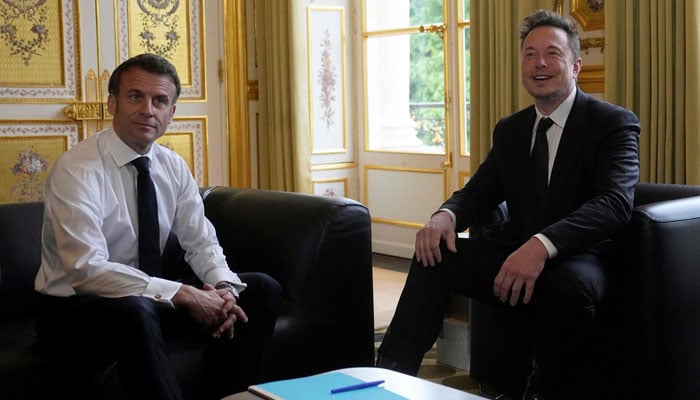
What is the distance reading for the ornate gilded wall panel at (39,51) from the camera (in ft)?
15.8

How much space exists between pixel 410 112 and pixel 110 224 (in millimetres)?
3582

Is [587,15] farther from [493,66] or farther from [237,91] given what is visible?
[237,91]

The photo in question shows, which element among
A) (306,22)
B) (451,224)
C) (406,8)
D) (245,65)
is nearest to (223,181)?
(245,65)

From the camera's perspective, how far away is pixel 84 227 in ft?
7.18

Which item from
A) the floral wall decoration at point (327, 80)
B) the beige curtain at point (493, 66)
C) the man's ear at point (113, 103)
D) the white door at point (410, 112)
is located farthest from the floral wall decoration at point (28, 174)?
the man's ear at point (113, 103)

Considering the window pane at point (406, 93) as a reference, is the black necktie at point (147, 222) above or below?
below

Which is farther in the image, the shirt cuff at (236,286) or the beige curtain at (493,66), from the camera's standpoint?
the beige curtain at (493,66)

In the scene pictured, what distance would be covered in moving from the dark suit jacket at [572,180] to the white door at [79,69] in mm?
3008

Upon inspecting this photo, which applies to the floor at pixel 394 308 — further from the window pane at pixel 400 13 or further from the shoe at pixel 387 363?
the window pane at pixel 400 13

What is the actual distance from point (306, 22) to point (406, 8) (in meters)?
0.63

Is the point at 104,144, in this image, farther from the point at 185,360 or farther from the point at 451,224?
the point at 451,224

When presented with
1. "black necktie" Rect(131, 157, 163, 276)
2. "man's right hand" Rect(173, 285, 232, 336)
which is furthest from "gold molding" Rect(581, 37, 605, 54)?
"man's right hand" Rect(173, 285, 232, 336)

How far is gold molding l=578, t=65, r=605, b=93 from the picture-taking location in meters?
4.02

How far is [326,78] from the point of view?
5.84 meters
